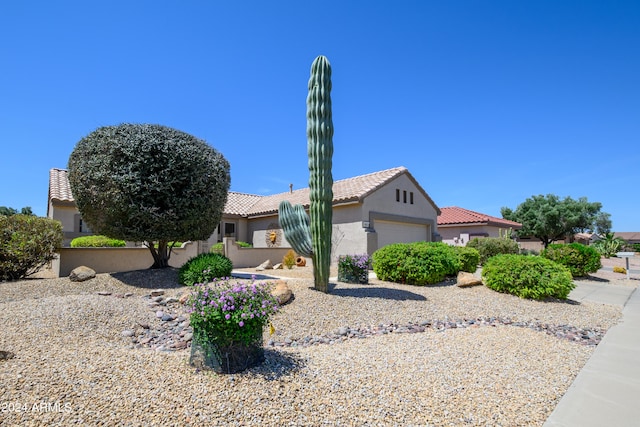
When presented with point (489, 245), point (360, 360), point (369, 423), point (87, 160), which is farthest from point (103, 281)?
point (489, 245)

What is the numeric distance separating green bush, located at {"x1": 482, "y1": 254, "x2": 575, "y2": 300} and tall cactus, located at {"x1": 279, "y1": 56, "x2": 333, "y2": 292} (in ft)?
17.4

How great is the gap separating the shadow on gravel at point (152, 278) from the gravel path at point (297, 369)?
1.56m

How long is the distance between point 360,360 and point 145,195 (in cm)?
769

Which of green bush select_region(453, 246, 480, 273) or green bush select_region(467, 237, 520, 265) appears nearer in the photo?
green bush select_region(453, 246, 480, 273)

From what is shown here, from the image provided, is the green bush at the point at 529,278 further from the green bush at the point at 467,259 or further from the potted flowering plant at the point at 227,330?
the potted flowering plant at the point at 227,330

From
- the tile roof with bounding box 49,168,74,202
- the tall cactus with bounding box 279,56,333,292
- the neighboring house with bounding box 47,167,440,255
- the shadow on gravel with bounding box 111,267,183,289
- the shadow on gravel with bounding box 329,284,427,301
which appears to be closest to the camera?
the tall cactus with bounding box 279,56,333,292

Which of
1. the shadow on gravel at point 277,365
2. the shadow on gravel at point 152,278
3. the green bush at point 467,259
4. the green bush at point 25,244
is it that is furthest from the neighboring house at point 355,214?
the shadow on gravel at point 277,365

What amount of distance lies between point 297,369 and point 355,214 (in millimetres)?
12534

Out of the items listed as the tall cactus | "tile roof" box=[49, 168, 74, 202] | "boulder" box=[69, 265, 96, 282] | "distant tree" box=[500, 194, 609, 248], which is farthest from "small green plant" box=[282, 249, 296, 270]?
"distant tree" box=[500, 194, 609, 248]

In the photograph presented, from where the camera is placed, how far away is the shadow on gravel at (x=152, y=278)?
30.6 feet

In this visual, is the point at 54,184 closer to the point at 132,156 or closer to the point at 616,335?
the point at 132,156

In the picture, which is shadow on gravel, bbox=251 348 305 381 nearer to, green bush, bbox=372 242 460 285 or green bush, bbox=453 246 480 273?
green bush, bbox=372 242 460 285

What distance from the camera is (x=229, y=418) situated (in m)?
3.05

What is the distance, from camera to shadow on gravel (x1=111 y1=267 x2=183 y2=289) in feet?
30.6
